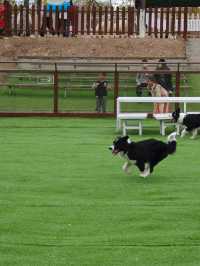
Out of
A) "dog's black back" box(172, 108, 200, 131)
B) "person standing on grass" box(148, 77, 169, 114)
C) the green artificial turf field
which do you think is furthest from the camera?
"person standing on grass" box(148, 77, 169, 114)

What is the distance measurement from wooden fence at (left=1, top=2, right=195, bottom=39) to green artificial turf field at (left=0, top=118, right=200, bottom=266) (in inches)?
785

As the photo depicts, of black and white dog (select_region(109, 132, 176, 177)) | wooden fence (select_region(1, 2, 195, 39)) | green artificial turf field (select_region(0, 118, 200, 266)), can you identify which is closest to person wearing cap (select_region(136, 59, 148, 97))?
green artificial turf field (select_region(0, 118, 200, 266))

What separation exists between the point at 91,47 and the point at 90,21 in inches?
71.7

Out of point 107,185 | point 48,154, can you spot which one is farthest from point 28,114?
point 107,185

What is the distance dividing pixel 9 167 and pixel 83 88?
12074 mm

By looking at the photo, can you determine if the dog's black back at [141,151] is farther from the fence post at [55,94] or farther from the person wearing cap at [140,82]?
the fence post at [55,94]

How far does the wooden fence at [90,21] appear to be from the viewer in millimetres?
37312

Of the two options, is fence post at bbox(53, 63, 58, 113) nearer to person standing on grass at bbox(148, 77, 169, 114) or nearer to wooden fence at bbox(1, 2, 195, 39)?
person standing on grass at bbox(148, 77, 169, 114)

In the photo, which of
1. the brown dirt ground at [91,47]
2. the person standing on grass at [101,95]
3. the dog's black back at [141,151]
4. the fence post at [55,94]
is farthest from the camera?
the brown dirt ground at [91,47]

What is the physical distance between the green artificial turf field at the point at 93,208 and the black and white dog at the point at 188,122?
161 cm

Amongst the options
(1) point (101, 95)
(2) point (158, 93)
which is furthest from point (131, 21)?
(2) point (158, 93)

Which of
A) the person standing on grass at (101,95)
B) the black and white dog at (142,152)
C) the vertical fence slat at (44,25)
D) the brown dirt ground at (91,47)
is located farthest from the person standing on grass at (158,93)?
the vertical fence slat at (44,25)

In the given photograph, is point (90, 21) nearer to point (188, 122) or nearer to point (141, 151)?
point (188, 122)

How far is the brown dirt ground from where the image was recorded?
36.1 m
